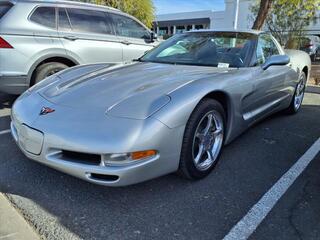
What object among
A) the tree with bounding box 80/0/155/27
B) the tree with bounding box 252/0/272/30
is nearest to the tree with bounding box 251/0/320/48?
the tree with bounding box 252/0/272/30

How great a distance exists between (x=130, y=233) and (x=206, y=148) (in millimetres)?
1170

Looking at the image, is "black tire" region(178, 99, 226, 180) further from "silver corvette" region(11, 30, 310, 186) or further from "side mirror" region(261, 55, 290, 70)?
"side mirror" region(261, 55, 290, 70)

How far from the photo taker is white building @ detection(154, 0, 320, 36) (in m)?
27.1

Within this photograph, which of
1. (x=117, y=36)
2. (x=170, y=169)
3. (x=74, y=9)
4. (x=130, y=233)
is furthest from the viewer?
(x=117, y=36)

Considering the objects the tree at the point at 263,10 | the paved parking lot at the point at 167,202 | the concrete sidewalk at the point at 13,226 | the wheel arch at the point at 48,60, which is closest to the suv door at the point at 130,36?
the wheel arch at the point at 48,60

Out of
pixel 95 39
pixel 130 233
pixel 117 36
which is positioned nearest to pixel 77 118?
pixel 130 233

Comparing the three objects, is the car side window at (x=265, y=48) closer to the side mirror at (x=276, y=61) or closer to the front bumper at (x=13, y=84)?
the side mirror at (x=276, y=61)

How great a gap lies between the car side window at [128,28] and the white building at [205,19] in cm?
1947

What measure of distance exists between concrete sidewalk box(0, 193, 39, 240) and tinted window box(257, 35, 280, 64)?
302 centimetres

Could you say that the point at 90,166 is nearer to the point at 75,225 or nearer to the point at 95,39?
the point at 75,225

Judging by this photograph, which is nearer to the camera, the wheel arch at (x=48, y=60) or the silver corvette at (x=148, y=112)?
the silver corvette at (x=148, y=112)

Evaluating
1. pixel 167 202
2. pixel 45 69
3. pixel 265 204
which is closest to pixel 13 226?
pixel 167 202

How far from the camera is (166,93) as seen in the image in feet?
8.50

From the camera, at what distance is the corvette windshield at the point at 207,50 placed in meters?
3.70
